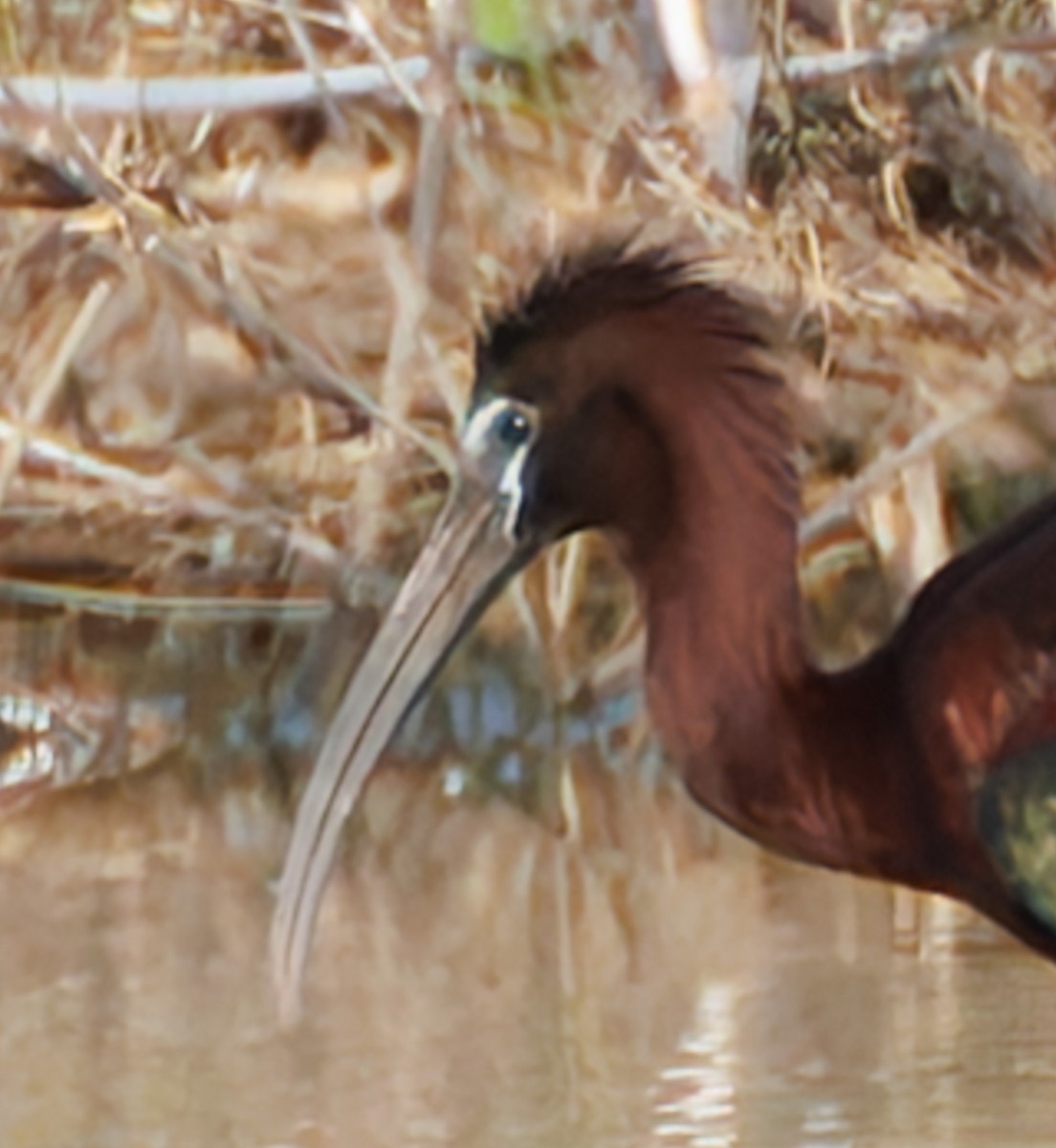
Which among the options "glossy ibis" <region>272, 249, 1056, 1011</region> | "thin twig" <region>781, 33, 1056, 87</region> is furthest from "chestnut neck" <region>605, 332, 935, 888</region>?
"thin twig" <region>781, 33, 1056, 87</region>

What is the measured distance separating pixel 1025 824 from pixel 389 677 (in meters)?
→ 0.34

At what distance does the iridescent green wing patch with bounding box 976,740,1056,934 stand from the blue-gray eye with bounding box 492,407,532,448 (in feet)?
1.01

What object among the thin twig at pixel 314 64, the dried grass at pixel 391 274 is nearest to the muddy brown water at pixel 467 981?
the dried grass at pixel 391 274

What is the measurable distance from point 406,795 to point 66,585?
22cm

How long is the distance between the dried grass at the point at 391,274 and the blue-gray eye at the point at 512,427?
0.03 meters

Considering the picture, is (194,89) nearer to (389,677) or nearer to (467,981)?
(389,677)

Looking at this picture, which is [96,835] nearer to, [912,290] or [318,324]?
[318,324]

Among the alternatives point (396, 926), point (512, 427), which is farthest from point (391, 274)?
point (396, 926)

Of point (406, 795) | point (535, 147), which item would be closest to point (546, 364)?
point (535, 147)

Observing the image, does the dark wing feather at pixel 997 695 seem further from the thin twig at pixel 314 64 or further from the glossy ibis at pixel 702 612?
the thin twig at pixel 314 64

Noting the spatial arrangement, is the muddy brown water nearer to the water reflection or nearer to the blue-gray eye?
the water reflection

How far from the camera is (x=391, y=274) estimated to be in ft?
3.65

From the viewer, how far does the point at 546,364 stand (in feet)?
3.62

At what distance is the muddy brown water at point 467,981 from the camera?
1.10 metres
